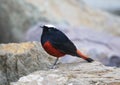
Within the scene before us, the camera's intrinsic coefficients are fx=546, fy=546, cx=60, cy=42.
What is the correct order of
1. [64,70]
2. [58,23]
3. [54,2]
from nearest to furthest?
[64,70] < [58,23] < [54,2]

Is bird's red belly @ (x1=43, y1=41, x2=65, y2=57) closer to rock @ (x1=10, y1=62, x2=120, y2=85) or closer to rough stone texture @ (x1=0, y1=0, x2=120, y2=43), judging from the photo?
rock @ (x1=10, y1=62, x2=120, y2=85)

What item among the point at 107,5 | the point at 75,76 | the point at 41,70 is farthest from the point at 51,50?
the point at 107,5

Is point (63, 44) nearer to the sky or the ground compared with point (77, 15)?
nearer to the ground

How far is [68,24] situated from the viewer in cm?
1231

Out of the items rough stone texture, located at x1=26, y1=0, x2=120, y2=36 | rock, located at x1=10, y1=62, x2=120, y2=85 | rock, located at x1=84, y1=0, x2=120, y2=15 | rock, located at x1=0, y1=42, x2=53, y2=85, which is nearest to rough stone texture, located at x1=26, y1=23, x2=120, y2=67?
rough stone texture, located at x1=26, y1=0, x2=120, y2=36

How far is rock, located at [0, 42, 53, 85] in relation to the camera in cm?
651

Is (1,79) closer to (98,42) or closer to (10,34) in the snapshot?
(98,42)

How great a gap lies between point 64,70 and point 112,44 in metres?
4.43

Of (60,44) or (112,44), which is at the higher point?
(112,44)

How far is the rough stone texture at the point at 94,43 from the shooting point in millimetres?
9656

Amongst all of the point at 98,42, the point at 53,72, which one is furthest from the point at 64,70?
the point at 98,42

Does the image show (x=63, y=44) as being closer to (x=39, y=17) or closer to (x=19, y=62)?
(x=19, y=62)

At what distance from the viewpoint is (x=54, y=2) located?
1359 centimetres

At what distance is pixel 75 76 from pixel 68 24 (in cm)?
658
